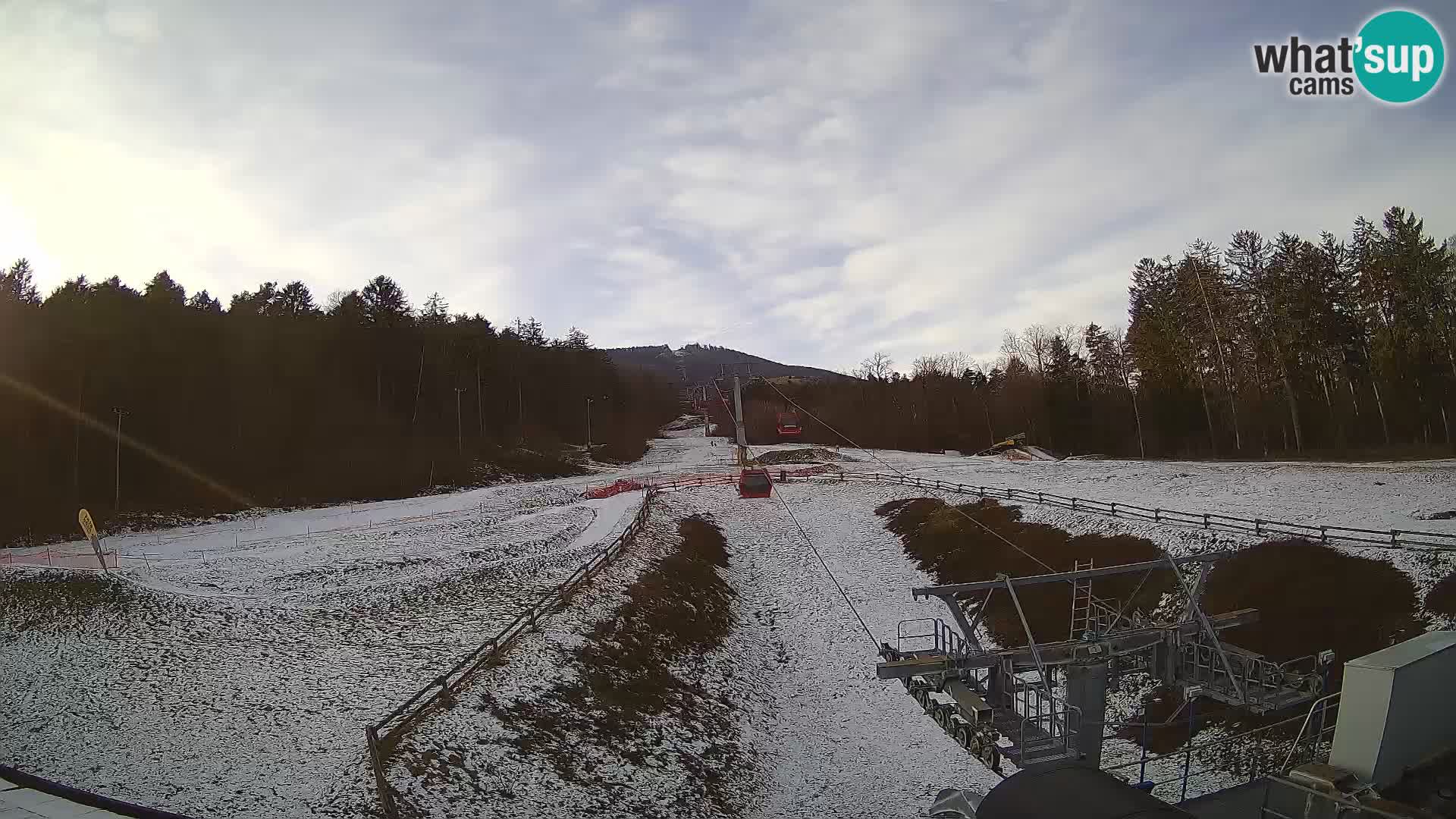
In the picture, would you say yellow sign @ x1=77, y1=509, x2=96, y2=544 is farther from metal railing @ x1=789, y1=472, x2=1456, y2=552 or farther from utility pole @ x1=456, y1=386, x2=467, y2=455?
metal railing @ x1=789, y1=472, x2=1456, y2=552

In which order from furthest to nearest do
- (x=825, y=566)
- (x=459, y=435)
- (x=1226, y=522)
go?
1. (x=459, y=435)
2. (x=825, y=566)
3. (x=1226, y=522)

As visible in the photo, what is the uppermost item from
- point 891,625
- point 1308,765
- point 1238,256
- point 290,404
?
point 1238,256

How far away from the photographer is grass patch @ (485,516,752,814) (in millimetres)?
17141

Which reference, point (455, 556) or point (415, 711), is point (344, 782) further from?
point (455, 556)

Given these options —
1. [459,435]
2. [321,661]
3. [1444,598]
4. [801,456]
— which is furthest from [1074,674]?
[459,435]

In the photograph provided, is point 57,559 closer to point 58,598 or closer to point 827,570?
point 58,598

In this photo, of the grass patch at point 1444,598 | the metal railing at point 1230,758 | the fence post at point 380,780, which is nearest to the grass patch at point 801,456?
the grass patch at point 1444,598

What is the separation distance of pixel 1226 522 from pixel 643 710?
26005 mm

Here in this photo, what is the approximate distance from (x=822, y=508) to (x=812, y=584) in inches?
694

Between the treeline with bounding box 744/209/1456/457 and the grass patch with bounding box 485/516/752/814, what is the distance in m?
47.5

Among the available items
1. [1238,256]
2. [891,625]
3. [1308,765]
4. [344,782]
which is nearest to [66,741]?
[344,782]

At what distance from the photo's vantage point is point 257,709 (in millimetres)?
16969

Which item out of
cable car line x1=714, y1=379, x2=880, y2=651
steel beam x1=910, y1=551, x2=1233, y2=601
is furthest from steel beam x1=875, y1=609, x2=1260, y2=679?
cable car line x1=714, y1=379, x2=880, y2=651

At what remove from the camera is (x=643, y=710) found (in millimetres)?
20062
